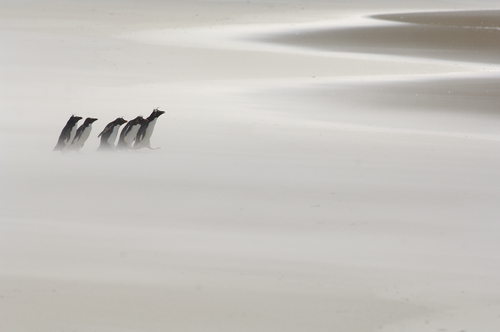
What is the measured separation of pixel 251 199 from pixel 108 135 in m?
1.72

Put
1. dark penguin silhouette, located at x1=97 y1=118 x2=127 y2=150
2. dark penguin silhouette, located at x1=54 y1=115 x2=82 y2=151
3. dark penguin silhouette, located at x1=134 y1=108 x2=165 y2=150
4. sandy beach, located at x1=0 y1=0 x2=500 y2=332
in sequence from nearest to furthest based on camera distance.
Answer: sandy beach, located at x1=0 y1=0 x2=500 y2=332 → dark penguin silhouette, located at x1=54 y1=115 x2=82 y2=151 → dark penguin silhouette, located at x1=97 y1=118 x2=127 y2=150 → dark penguin silhouette, located at x1=134 y1=108 x2=165 y2=150

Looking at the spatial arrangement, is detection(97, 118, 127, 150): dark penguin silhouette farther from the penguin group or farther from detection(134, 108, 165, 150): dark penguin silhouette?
detection(134, 108, 165, 150): dark penguin silhouette

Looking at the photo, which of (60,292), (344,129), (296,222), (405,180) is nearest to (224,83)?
(344,129)

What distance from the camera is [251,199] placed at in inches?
198

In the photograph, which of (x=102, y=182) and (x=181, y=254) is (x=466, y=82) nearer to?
(x=102, y=182)

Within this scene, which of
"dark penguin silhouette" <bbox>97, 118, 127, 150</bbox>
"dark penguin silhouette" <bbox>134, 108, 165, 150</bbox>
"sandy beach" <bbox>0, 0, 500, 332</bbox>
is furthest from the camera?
"dark penguin silhouette" <bbox>134, 108, 165, 150</bbox>

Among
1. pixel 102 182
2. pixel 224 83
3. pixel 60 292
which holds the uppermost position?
pixel 224 83

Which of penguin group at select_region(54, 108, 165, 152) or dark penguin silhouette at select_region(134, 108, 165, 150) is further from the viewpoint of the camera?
dark penguin silhouette at select_region(134, 108, 165, 150)

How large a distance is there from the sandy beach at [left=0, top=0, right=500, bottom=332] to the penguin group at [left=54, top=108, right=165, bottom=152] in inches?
4.1

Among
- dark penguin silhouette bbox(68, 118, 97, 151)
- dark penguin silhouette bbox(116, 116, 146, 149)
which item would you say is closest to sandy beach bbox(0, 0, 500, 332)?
dark penguin silhouette bbox(68, 118, 97, 151)

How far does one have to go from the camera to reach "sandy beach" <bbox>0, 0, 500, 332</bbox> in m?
3.49

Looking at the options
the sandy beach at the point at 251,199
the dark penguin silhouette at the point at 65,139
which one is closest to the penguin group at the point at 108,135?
the dark penguin silhouette at the point at 65,139

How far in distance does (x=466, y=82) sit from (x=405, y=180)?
5408 millimetres

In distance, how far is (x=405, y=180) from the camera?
5648mm
